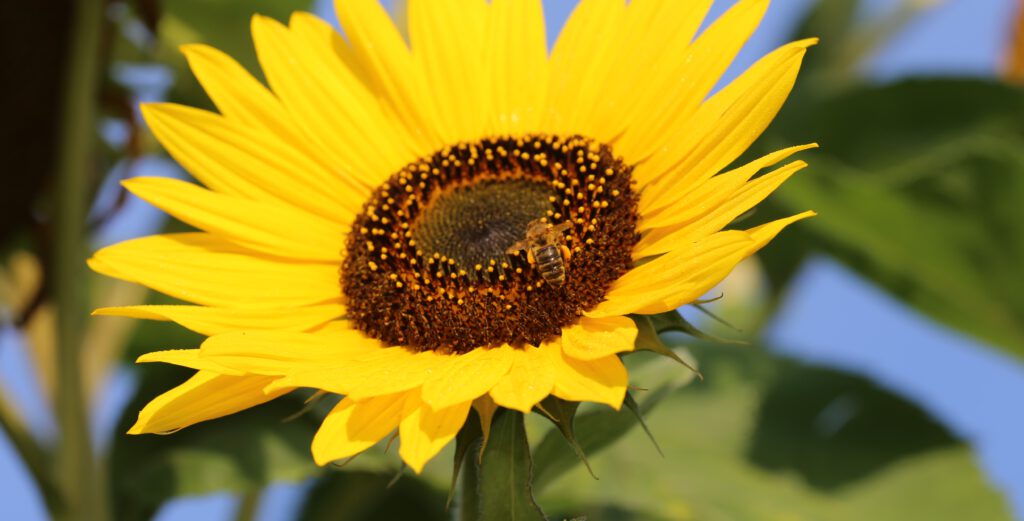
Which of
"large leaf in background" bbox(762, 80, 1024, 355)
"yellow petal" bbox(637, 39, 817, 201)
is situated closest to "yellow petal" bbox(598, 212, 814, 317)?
"yellow petal" bbox(637, 39, 817, 201)

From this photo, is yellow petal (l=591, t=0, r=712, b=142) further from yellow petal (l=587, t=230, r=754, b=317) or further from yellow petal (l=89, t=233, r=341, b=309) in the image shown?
yellow petal (l=89, t=233, r=341, b=309)

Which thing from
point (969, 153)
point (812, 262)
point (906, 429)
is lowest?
point (906, 429)

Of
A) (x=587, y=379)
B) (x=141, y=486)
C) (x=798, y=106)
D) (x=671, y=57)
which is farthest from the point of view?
(x=798, y=106)

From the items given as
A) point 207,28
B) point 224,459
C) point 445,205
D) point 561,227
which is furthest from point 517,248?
point 207,28

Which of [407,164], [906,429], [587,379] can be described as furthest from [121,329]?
[587,379]

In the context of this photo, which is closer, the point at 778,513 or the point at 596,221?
the point at 596,221

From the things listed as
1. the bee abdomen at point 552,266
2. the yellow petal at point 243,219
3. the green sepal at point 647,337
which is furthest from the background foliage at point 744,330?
the green sepal at point 647,337

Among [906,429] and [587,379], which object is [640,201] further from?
[906,429]

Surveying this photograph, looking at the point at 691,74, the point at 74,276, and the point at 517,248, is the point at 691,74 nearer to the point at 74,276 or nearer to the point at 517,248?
the point at 517,248
